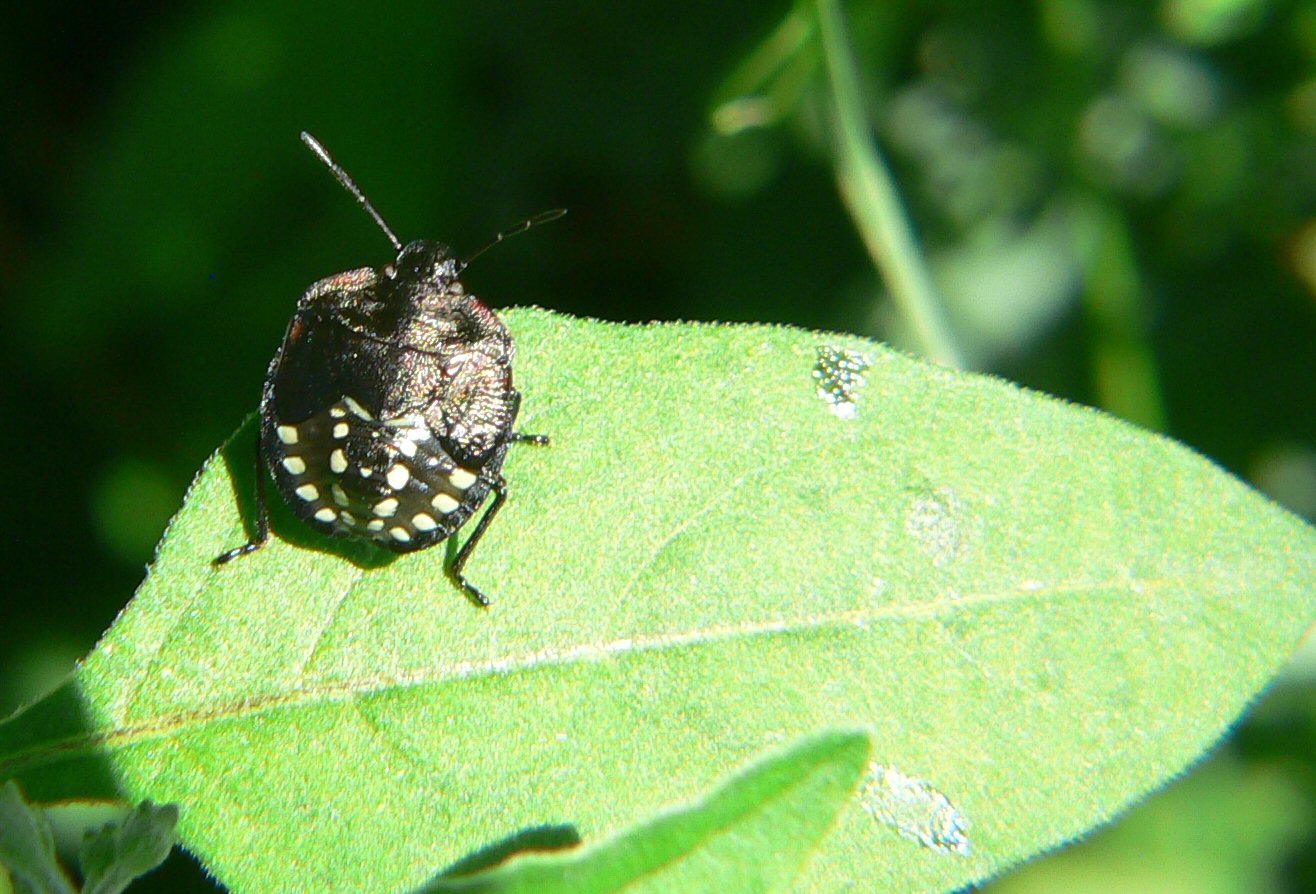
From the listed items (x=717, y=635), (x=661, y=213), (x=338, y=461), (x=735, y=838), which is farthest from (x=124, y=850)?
(x=661, y=213)

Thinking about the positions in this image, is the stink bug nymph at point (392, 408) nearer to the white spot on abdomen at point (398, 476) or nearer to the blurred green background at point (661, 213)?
the white spot on abdomen at point (398, 476)

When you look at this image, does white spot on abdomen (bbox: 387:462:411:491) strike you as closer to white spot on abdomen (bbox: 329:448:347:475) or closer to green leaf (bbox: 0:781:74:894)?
white spot on abdomen (bbox: 329:448:347:475)

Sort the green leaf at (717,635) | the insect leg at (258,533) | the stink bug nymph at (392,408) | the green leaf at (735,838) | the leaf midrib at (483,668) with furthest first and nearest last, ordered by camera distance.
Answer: the stink bug nymph at (392,408) → the insect leg at (258,533) → the leaf midrib at (483,668) → the green leaf at (717,635) → the green leaf at (735,838)

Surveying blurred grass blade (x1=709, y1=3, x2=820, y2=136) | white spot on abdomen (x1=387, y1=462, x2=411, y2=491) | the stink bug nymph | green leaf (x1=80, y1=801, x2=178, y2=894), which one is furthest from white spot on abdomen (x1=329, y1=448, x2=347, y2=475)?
blurred grass blade (x1=709, y1=3, x2=820, y2=136)

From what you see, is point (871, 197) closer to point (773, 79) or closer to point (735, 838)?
point (773, 79)

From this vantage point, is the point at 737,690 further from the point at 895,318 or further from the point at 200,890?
the point at 895,318

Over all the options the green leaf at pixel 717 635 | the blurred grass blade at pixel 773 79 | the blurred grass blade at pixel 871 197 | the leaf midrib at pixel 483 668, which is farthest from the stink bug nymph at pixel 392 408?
the blurred grass blade at pixel 871 197
